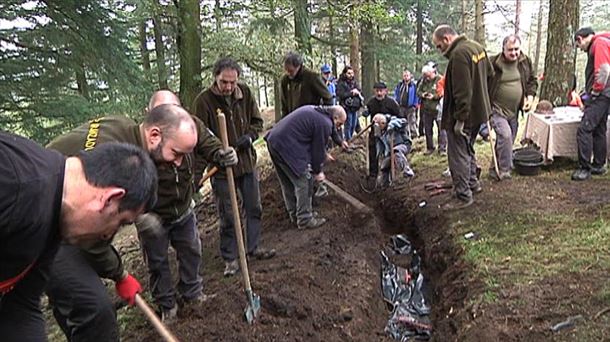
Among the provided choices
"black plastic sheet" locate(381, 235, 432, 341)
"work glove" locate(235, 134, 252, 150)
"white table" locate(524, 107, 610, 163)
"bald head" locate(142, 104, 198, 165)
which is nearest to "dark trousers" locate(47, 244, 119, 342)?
"bald head" locate(142, 104, 198, 165)

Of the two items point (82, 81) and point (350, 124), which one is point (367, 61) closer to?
point (350, 124)

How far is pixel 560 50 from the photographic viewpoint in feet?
28.5

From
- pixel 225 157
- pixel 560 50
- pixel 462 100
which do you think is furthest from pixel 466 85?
pixel 560 50

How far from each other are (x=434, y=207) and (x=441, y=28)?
2.31m

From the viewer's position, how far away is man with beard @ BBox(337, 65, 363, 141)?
38.3 feet

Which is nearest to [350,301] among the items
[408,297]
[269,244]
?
[408,297]

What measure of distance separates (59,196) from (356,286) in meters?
3.84

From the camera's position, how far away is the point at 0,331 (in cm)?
246

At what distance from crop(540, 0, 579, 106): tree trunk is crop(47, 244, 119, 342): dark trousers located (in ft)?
27.4

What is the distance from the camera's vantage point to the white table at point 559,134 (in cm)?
743

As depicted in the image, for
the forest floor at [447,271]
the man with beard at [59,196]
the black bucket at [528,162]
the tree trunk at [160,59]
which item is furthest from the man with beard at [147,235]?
the tree trunk at [160,59]

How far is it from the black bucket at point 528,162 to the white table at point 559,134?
196 mm

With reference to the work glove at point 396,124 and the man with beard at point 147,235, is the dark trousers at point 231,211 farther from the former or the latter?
the work glove at point 396,124

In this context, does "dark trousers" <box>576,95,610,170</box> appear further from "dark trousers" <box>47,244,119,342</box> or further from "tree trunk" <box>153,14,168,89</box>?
"tree trunk" <box>153,14,168,89</box>
